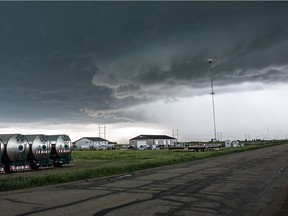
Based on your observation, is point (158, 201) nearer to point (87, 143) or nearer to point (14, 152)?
point (14, 152)

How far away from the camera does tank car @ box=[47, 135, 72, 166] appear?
102 feet

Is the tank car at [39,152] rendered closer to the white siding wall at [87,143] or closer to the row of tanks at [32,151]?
the row of tanks at [32,151]

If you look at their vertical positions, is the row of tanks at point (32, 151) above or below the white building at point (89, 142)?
below

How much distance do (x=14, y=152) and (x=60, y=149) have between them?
5781 millimetres

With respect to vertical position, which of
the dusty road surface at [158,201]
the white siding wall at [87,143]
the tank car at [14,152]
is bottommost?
the dusty road surface at [158,201]

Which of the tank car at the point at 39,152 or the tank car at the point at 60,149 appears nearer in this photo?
the tank car at the point at 39,152

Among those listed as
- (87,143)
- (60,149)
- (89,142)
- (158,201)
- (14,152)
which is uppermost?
(89,142)

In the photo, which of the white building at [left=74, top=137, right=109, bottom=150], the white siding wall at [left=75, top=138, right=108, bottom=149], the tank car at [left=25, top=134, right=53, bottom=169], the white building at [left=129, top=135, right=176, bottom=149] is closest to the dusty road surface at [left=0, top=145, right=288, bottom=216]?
the tank car at [left=25, top=134, right=53, bottom=169]

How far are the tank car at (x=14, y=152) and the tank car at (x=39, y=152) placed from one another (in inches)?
42.5

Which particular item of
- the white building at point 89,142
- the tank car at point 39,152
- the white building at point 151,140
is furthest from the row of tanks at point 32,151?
the white building at point 151,140

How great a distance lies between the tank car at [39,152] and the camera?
93.2ft

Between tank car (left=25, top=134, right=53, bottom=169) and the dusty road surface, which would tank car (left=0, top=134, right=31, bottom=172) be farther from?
the dusty road surface

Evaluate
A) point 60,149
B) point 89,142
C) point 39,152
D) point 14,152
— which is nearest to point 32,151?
point 39,152

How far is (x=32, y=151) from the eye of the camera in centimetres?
2823
